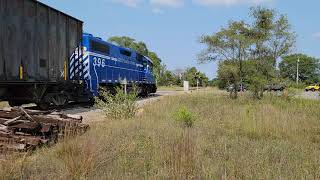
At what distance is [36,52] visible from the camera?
15.7 metres

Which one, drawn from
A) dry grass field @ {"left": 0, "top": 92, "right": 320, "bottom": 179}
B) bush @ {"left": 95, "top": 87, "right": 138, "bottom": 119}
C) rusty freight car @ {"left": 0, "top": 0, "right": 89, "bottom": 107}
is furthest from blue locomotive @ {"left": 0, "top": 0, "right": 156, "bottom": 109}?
dry grass field @ {"left": 0, "top": 92, "right": 320, "bottom": 179}

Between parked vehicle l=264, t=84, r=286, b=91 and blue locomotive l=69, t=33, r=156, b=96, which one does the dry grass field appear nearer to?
blue locomotive l=69, t=33, r=156, b=96

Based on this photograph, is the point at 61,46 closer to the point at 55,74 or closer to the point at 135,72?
the point at 55,74

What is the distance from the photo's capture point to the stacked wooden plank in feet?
24.7

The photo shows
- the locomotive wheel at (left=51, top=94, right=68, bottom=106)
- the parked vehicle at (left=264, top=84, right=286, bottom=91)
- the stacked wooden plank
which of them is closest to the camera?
the stacked wooden plank

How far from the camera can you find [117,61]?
26797 mm

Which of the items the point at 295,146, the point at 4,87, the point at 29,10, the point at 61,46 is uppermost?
the point at 29,10

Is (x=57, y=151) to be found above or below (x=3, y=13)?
below

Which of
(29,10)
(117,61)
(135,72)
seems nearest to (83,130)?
(29,10)

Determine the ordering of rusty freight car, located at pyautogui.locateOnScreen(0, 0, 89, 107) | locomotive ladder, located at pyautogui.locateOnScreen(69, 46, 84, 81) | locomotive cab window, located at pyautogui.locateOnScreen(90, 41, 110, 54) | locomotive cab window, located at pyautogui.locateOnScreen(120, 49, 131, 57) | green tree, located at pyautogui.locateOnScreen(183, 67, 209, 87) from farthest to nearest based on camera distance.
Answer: green tree, located at pyautogui.locateOnScreen(183, 67, 209, 87), locomotive cab window, located at pyautogui.locateOnScreen(120, 49, 131, 57), locomotive cab window, located at pyautogui.locateOnScreen(90, 41, 110, 54), locomotive ladder, located at pyautogui.locateOnScreen(69, 46, 84, 81), rusty freight car, located at pyautogui.locateOnScreen(0, 0, 89, 107)

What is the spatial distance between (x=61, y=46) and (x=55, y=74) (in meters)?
1.29

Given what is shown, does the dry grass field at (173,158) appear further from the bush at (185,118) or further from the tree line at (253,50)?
the tree line at (253,50)

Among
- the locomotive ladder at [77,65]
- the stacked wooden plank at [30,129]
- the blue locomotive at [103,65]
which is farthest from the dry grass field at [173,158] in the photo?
the blue locomotive at [103,65]

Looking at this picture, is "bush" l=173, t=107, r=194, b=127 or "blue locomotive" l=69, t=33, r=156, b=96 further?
"blue locomotive" l=69, t=33, r=156, b=96
